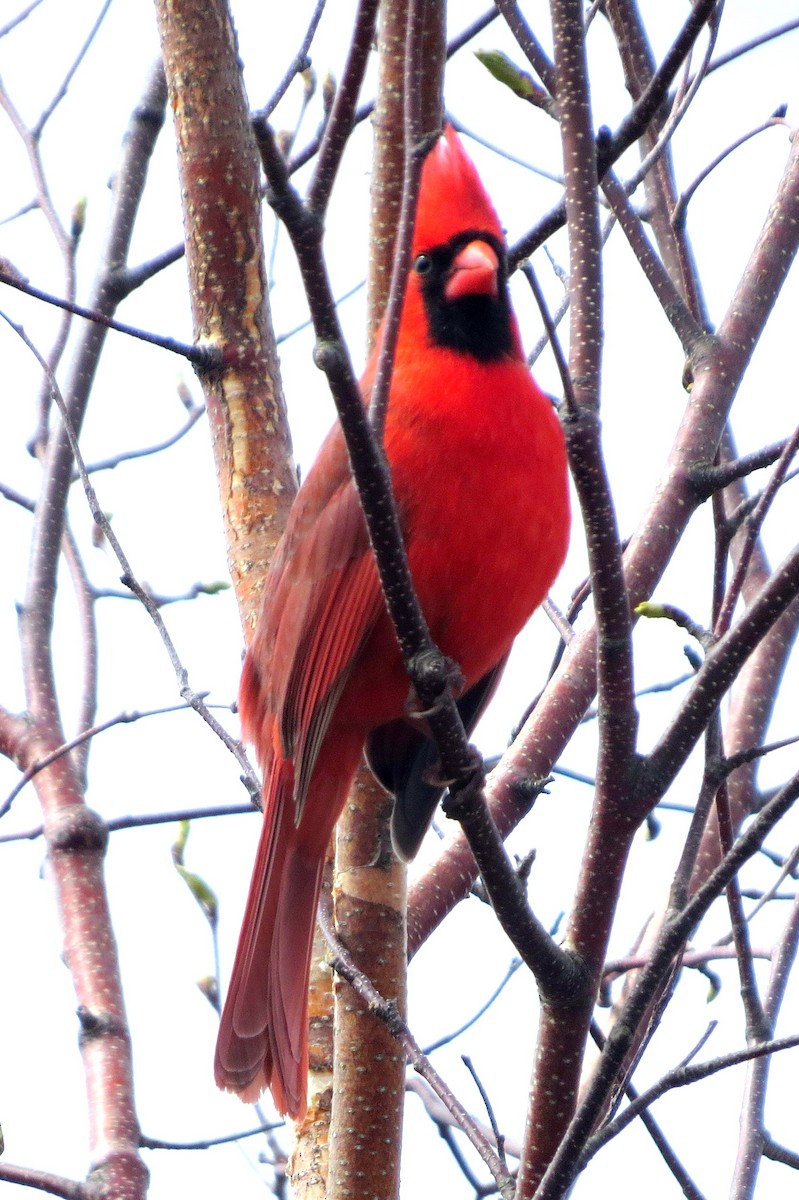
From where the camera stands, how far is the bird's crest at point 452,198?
228 centimetres

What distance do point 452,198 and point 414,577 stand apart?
635mm

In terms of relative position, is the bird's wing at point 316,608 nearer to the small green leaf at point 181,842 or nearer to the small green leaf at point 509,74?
the small green leaf at point 181,842

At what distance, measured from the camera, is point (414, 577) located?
2086mm

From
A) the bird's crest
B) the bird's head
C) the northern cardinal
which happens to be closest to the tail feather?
the northern cardinal

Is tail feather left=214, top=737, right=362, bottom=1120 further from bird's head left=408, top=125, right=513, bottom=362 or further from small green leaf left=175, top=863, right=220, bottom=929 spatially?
bird's head left=408, top=125, right=513, bottom=362

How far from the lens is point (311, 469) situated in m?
→ 2.44

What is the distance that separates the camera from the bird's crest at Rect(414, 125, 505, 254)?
7.48ft

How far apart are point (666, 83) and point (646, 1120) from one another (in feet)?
3.47

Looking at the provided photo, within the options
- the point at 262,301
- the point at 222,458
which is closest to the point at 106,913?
the point at 222,458

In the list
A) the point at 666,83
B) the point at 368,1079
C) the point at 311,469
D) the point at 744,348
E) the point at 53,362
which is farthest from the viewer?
the point at 53,362

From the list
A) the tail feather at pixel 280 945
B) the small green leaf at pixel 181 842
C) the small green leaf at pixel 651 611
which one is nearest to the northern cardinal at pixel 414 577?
the tail feather at pixel 280 945

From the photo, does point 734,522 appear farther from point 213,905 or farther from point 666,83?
point 213,905

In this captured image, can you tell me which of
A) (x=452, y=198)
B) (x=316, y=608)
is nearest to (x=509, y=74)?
(x=452, y=198)

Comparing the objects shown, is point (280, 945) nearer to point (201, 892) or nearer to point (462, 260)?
point (201, 892)
